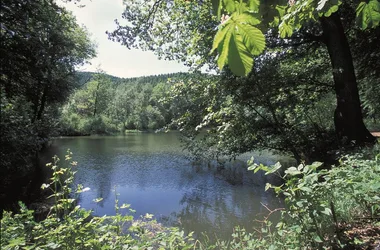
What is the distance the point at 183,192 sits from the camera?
943cm

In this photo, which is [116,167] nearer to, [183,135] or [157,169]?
[157,169]

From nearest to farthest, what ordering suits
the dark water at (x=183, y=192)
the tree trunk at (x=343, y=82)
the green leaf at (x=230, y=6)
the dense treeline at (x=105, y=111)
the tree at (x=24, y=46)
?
the green leaf at (x=230, y=6) < the dark water at (x=183, y=192) < the tree trunk at (x=343, y=82) < the tree at (x=24, y=46) < the dense treeline at (x=105, y=111)

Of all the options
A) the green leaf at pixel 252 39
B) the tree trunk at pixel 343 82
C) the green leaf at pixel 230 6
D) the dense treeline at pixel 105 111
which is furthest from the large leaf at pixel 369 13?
the dense treeline at pixel 105 111

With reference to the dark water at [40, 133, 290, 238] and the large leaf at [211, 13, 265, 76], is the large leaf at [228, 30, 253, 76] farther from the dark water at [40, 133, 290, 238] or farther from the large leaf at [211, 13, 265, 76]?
the dark water at [40, 133, 290, 238]

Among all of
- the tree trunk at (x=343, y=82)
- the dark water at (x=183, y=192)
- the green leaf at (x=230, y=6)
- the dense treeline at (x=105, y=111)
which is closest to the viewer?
the green leaf at (x=230, y=6)

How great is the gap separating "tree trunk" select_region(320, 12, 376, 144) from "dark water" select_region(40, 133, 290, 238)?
9.60 feet

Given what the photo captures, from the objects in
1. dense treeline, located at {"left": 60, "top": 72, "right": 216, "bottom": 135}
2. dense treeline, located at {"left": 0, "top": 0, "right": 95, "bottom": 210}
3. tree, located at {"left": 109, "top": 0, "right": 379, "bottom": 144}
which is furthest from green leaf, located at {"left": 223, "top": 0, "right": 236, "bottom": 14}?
dense treeline, located at {"left": 60, "top": 72, "right": 216, "bottom": 135}

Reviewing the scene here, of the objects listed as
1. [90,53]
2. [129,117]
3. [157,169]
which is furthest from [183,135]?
[129,117]

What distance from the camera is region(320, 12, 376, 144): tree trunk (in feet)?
23.7

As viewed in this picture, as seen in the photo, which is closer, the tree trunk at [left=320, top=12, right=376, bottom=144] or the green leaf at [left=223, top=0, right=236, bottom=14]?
the green leaf at [left=223, top=0, right=236, bottom=14]

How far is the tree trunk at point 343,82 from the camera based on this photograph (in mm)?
7234

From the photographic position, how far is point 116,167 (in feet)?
46.0

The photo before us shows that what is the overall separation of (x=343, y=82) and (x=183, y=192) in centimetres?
620

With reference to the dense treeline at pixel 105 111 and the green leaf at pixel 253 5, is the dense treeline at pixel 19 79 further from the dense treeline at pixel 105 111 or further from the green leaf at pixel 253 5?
the dense treeline at pixel 105 111
